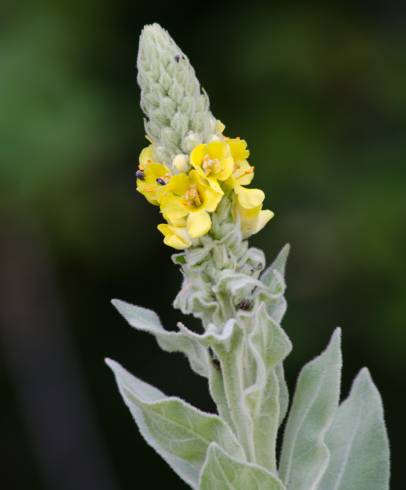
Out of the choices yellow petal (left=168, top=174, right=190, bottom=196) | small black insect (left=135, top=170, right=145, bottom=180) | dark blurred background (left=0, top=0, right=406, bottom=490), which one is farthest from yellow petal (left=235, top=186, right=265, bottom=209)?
dark blurred background (left=0, top=0, right=406, bottom=490)

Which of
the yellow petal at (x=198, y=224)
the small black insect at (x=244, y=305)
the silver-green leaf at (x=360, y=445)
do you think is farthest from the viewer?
the silver-green leaf at (x=360, y=445)

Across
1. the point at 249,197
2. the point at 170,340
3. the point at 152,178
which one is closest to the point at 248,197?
the point at 249,197

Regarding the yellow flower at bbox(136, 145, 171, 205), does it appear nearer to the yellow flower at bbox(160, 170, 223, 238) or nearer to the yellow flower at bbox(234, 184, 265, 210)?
the yellow flower at bbox(160, 170, 223, 238)

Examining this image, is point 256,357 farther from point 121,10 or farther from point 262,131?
point 121,10

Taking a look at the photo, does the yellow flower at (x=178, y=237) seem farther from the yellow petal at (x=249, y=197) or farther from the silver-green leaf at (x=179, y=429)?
the silver-green leaf at (x=179, y=429)

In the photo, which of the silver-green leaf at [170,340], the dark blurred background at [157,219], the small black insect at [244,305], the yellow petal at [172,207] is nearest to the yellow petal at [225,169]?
the yellow petal at [172,207]

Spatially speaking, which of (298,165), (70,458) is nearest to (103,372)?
(70,458)

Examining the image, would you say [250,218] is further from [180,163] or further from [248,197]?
[180,163]
